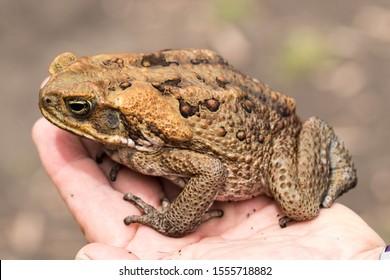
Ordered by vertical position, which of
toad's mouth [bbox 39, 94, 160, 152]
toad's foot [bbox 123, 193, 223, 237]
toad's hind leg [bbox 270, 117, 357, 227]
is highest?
toad's mouth [bbox 39, 94, 160, 152]

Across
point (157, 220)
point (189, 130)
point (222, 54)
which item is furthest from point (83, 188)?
point (222, 54)

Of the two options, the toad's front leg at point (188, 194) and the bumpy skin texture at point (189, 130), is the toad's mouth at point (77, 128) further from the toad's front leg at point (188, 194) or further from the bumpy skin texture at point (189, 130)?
the toad's front leg at point (188, 194)

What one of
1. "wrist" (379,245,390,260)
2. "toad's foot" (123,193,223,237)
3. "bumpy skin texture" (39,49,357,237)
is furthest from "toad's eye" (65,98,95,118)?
"wrist" (379,245,390,260)

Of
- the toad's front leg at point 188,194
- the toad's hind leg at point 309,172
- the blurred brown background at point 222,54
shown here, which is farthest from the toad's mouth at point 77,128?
the blurred brown background at point 222,54

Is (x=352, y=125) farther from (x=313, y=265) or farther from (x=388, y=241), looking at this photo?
(x=313, y=265)

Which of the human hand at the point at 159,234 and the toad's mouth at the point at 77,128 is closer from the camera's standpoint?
the human hand at the point at 159,234

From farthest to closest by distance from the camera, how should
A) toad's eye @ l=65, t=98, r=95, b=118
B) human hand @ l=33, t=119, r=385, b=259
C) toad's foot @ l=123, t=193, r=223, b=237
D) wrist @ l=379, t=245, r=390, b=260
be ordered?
toad's foot @ l=123, t=193, r=223, b=237
toad's eye @ l=65, t=98, r=95, b=118
human hand @ l=33, t=119, r=385, b=259
wrist @ l=379, t=245, r=390, b=260

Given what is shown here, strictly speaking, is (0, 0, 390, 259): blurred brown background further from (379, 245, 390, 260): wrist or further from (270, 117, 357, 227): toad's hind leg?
(379, 245, 390, 260): wrist
